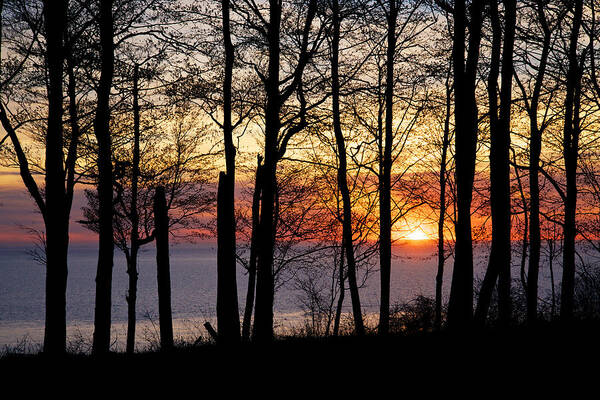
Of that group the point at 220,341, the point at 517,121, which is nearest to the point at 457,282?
the point at 220,341

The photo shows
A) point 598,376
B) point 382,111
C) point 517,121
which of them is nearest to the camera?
point 598,376

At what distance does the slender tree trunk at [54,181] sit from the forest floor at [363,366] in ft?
4.51

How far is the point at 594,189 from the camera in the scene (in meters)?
23.9

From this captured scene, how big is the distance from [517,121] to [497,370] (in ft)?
60.7

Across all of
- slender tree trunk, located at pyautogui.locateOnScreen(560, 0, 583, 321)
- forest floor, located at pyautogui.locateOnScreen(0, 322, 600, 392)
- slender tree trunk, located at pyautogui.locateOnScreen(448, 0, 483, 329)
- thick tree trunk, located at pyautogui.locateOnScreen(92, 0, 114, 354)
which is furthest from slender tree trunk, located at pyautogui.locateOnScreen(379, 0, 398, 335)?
thick tree trunk, located at pyautogui.locateOnScreen(92, 0, 114, 354)

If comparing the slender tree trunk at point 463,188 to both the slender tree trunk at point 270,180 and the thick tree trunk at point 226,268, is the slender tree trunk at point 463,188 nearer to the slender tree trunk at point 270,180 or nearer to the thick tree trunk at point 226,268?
the slender tree trunk at point 270,180

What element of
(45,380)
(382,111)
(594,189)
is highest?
(382,111)

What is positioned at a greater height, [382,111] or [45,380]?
[382,111]

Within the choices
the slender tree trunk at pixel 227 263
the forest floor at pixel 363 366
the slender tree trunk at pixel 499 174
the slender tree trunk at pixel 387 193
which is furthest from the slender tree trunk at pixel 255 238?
the slender tree trunk at pixel 499 174

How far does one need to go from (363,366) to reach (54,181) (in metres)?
7.14

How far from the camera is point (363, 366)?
25.6 ft

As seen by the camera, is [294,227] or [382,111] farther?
[294,227]

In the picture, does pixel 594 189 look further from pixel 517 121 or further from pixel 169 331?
pixel 169 331

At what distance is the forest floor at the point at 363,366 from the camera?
6996 mm
